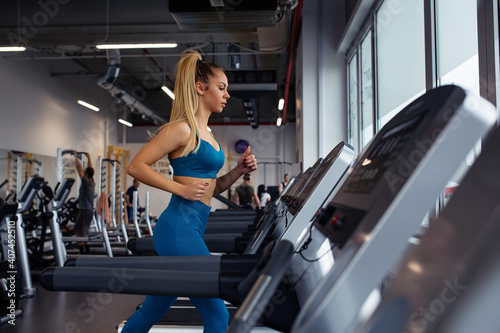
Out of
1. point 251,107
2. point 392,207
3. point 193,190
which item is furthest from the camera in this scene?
point 251,107

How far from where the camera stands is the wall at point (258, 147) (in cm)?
1556

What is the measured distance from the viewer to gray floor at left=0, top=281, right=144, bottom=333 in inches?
136

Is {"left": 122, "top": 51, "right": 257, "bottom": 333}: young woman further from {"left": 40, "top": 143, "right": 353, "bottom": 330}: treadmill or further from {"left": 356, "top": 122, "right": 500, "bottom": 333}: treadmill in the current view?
{"left": 356, "top": 122, "right": 500, "bottom": 333}: treadmill

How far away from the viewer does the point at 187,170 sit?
1767 mm

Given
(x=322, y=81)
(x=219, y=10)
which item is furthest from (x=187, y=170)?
(x=322, y=81)

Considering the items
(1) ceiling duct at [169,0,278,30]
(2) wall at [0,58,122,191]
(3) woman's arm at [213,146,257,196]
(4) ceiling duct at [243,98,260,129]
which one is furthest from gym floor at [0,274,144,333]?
(4) ceiling duct at [243,98,260,129]

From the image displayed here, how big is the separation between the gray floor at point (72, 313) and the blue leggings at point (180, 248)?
6.67 feet

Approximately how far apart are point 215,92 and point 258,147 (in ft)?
46.1

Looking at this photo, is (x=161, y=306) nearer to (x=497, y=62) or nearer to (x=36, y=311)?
(x=497, y=62)

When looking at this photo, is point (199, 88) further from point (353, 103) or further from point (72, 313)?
point (353, 103)

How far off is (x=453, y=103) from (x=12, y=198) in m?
9.46

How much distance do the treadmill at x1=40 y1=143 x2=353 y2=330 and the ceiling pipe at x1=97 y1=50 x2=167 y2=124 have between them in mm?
8315

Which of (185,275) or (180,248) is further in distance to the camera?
(180,248)

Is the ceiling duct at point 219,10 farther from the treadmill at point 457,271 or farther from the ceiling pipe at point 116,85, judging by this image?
the treadmill at point 457,271
